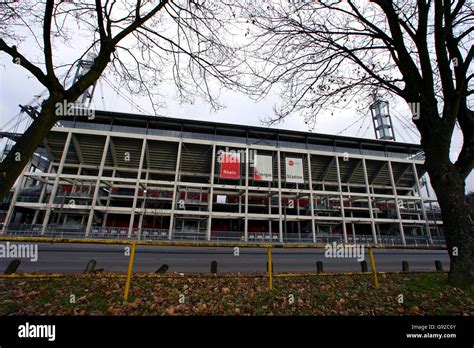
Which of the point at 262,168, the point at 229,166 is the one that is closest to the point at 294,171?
the point at 262,168

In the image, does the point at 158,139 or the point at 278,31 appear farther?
the point at 158,139

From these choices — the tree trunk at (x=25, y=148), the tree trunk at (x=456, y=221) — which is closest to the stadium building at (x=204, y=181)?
the tree trunk at (x=456, y=221)

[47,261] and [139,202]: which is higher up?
[139,202]

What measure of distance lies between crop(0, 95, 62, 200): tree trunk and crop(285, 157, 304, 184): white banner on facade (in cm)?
3024

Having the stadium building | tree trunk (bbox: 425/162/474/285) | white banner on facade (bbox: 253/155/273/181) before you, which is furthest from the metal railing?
tree trunk (bbox: 425/162/474/285)

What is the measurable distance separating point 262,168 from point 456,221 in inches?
1067

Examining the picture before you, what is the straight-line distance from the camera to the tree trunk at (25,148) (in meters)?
2.90

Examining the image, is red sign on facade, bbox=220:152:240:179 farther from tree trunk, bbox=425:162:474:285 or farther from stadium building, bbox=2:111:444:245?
tree trunk, bbox=425:162:474:285

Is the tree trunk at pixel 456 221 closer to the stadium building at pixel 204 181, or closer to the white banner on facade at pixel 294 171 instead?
the stadium building at pixel 204 181

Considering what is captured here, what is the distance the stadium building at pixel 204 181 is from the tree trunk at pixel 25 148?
79.5 ft

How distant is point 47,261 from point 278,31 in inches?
529
